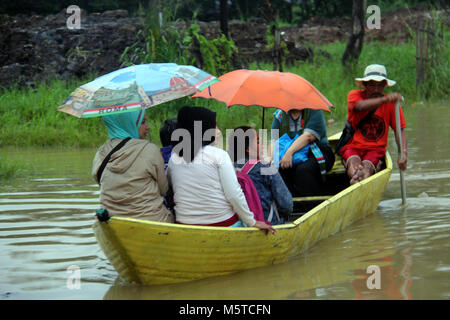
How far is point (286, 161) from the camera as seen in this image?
21.1 ft

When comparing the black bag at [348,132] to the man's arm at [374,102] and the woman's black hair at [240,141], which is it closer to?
the man's arm at [374,102]

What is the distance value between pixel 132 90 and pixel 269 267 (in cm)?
166

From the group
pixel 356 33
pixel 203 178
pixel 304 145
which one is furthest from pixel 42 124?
pixel 203 178

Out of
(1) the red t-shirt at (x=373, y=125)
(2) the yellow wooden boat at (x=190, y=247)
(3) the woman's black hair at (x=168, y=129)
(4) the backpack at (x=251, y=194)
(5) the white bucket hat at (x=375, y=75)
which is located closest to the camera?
(2) the yellow wooden boat at (x=190, y=247)

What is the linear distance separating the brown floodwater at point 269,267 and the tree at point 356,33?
26.0ft

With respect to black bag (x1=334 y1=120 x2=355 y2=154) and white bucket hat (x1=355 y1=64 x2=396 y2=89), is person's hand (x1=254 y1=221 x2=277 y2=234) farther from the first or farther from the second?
black bag (x1=334 y1=120 x2=355 y2=154)

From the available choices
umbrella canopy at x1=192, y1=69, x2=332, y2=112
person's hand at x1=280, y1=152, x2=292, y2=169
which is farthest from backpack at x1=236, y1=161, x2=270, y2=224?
person's hand at x1=280, y1=152, x2=292, y2=169

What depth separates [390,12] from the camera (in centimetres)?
2877

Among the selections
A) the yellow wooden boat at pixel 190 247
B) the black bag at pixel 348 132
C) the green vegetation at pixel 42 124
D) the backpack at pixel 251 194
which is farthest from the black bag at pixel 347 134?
the green vegetation at pixel 42 124

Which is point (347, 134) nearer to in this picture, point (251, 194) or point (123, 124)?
point (251, 194)

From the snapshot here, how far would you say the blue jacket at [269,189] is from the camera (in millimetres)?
5082

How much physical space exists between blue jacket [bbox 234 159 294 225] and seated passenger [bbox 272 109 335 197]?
51.5 inches

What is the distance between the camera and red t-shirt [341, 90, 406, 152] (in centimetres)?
683
